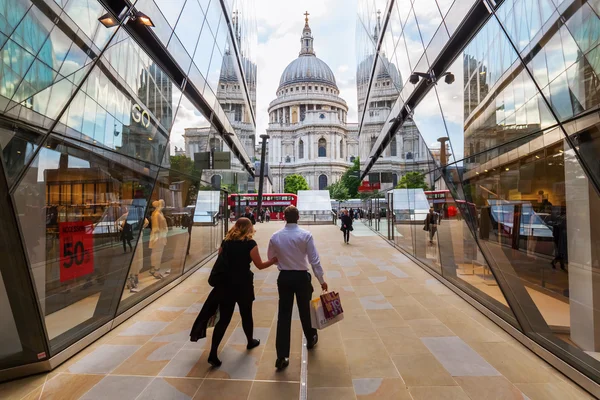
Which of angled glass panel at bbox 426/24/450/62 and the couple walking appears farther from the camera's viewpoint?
angled glass panel at bbox 426/24/450/62

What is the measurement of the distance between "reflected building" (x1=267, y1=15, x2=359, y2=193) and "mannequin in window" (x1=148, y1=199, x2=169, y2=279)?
88143mm

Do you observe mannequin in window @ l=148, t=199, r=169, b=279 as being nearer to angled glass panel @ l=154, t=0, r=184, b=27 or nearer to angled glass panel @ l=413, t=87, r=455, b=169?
angled glass panel @ l=154, t=0, r=184, b=27

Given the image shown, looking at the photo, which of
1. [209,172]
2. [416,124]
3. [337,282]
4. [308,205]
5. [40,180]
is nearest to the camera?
[40,180]

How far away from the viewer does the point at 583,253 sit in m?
3.75

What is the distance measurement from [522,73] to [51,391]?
258 inches

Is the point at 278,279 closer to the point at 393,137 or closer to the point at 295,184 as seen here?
A: the point at 393,137

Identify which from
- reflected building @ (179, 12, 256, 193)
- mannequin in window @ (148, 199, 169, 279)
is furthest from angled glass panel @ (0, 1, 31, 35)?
reflected building @ (179, 12, 256, 193)

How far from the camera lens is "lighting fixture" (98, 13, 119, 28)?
205 inches

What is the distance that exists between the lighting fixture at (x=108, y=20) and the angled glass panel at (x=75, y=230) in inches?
74.2

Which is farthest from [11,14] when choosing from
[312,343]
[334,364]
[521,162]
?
[521,162]

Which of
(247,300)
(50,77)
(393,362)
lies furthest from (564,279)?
(50,77)

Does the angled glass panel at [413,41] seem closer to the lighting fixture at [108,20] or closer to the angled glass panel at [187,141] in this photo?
the angled glass panel at [187,141]

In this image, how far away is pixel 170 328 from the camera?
5230 mm

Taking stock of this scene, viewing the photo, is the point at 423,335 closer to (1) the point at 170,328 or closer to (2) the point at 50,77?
(1) the point at 170,328
